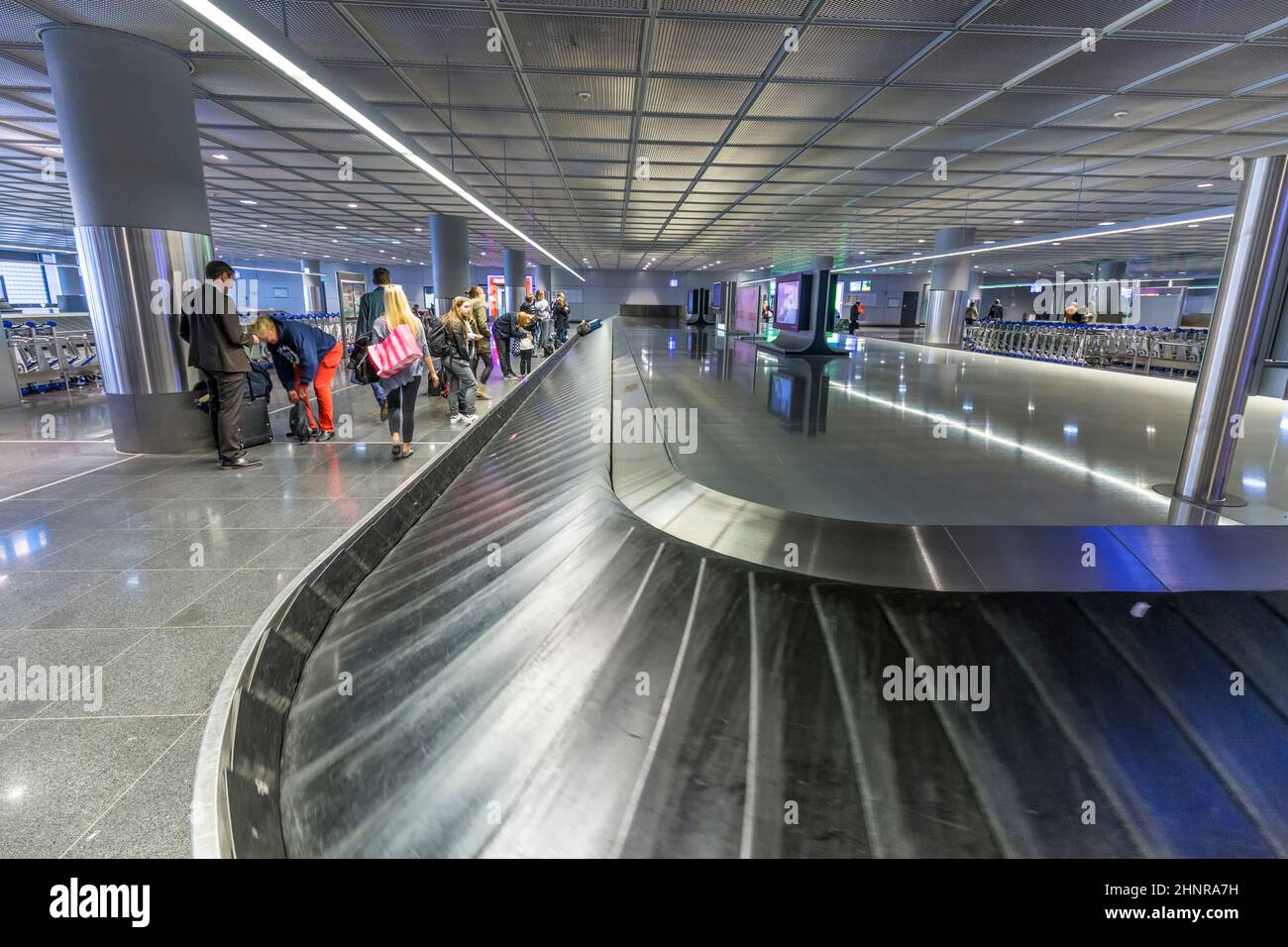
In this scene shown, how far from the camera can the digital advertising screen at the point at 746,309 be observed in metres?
25.8

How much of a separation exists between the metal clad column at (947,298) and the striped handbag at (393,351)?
20583 millimetres

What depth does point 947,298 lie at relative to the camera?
856 inches

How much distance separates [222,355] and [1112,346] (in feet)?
63.4

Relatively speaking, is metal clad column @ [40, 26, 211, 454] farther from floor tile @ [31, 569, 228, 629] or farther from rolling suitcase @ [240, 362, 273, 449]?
floor tile @ [31, 569, 228, 629]

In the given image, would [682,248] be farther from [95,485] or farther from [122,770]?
[122,770]

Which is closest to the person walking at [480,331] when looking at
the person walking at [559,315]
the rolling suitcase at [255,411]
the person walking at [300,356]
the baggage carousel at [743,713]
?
the person walking at [300,356]

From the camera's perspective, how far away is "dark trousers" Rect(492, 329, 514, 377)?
1178 cm

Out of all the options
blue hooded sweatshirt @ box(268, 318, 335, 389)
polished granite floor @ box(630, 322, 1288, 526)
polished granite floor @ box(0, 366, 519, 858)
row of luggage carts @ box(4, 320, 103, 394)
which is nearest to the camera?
polished granite floor @ box(0, 366, 519, 858)

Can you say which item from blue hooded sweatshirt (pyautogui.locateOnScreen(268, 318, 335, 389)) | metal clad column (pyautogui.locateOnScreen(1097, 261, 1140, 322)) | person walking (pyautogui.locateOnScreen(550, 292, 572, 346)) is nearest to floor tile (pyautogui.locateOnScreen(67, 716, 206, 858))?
blue hooded sweatshirt (pyautogui.locateOnScreen(268, 318, 335, 389))

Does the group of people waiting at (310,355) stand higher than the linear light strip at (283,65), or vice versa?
the linear light strip at (283,65)

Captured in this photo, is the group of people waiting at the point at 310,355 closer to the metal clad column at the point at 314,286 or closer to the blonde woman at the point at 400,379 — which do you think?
the blonde woman at the point at 400,379

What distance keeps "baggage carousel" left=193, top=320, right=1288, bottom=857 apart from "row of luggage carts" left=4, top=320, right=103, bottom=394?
9775mm

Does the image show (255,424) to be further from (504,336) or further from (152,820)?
(504,336)

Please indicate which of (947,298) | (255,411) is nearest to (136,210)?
(255,411)
